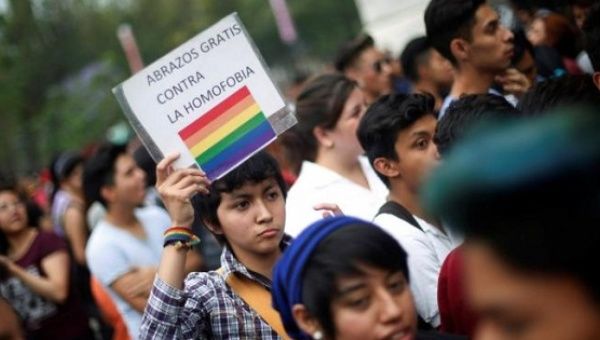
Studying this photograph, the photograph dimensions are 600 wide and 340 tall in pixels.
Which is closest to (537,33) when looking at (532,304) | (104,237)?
(104,237)

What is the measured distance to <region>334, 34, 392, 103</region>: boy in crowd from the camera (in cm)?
780

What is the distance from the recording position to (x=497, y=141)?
4.77 feet

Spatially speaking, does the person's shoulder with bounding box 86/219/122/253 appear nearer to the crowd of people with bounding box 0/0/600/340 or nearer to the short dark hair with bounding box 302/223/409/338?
the crowd of people with bounding box 0/0/600/340

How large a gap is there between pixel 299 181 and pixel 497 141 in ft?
11.5

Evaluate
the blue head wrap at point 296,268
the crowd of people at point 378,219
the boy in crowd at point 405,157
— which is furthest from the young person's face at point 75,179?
the blue head wrap at point 296,268

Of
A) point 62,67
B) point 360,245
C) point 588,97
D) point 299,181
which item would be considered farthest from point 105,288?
point 62,67

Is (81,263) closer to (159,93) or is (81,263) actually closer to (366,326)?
(159,93)

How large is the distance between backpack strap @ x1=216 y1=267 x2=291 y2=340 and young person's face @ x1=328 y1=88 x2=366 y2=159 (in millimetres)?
1801

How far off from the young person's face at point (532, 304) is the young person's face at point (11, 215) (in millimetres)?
5215

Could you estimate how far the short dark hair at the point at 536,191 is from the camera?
142 cm

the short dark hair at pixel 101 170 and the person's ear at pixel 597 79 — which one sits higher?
the short dark hair at pixel 101 170

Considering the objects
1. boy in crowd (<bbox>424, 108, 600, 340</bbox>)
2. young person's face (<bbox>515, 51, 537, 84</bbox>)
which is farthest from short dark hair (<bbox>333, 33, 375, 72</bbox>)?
boy in crowd (<bbox>424, 108, 600, 340</bbox>)

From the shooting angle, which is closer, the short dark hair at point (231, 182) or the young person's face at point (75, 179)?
the short dark hair at point (231, 182)

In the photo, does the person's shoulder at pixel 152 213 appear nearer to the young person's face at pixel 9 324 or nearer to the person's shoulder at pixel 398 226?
the person's shoulder at pixel 398 226
